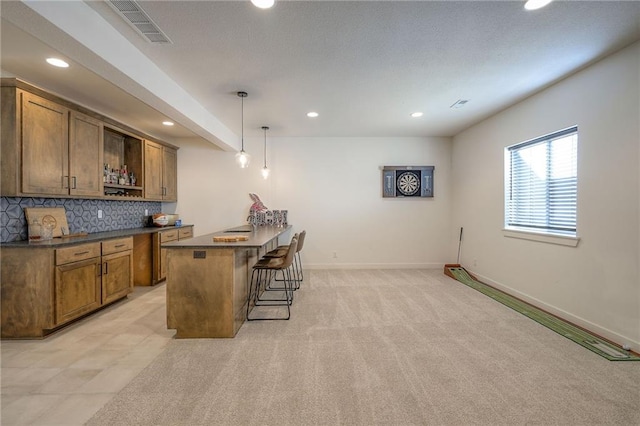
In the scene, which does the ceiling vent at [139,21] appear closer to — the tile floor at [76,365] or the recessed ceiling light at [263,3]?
the recessed ceiling light at [263,3]

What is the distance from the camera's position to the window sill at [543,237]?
9.92 ft

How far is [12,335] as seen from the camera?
2.69m

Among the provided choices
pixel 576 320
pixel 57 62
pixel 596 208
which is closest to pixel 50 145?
pixel 57 62

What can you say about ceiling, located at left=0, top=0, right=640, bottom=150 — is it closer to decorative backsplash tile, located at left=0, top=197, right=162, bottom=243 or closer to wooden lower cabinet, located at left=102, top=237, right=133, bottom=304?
decorative backsplash tile, located at left=0, top=197, right=162, bottom=243

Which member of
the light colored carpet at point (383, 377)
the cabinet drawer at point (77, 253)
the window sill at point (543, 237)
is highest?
the window sill at point (543, 237)

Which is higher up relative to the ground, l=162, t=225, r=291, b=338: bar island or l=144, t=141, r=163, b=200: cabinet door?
l=144, t=141, r=163, b=200: cabinet door

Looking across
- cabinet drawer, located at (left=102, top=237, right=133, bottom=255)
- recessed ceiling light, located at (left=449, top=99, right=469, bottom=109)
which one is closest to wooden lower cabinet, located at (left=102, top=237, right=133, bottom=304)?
cabinet drawer, located at (left=102, top=237, right=133, bottom=255)

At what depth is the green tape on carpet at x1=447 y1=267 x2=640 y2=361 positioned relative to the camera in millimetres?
2387

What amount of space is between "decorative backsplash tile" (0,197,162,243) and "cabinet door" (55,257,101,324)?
2.10 feet

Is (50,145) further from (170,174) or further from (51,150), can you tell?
(170,174)

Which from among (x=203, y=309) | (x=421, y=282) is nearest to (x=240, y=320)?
(x=203, y=309)

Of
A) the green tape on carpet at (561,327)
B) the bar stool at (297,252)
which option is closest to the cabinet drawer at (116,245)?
the bar stool at (297,252)

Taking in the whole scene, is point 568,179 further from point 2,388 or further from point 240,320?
point 2,388

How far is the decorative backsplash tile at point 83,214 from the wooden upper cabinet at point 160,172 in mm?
337
